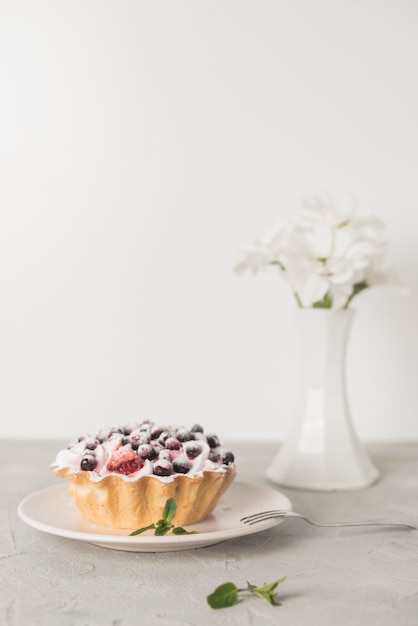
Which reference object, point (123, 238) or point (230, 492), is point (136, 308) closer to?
point (123, 238)

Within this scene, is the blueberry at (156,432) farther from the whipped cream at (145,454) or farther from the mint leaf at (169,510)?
the mint leaf at (169,510)

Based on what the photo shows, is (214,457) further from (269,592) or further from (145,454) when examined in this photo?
(269,592)

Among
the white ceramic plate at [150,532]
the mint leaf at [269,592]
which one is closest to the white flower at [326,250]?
the white ceramic plate at [150,532]

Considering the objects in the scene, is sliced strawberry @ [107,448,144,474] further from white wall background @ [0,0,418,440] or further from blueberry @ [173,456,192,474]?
white wall background @ [0,0,418,440]

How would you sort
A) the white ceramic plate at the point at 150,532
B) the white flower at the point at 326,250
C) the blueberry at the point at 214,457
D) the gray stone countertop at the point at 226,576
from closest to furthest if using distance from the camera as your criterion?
the gray stone countertop at the point at 226,576, the white ceramic plate at the point at 150,532, the blueberry at the point at 214,457, the white flower at the point at 326,250

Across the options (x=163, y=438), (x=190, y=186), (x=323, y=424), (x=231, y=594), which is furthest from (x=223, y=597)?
(x=190, y=186)

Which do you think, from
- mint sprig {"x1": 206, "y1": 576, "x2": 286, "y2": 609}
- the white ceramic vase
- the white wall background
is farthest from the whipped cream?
A: the white wall background

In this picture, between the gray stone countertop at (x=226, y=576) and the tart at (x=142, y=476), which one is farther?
the tart at (x=142, y=476)
